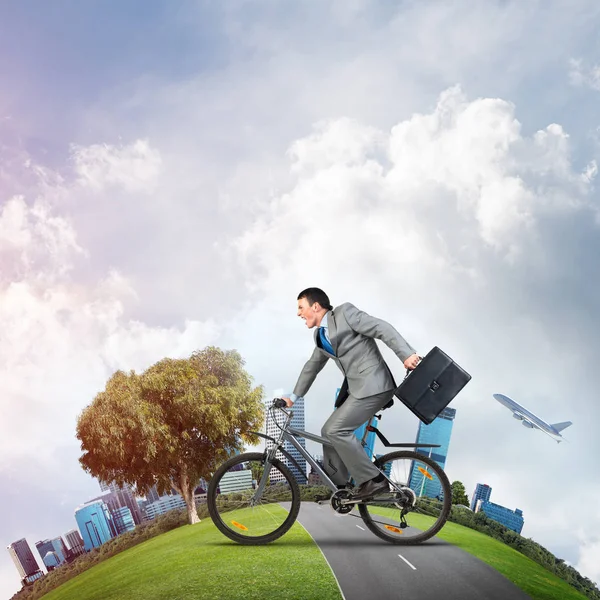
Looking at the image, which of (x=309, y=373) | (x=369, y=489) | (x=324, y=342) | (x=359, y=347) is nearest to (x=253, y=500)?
(x=369, y=489)

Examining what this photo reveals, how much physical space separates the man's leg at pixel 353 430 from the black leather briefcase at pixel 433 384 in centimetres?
32

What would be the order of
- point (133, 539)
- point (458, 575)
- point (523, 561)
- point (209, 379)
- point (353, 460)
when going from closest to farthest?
point (458, 575) < point (353, 460) < point (523, 561) < point (133, 539) < point (209, 379)

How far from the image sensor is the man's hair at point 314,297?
5895 millimetres

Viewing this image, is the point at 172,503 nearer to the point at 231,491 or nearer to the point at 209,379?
the point at 209,379

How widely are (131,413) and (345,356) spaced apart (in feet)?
20.5

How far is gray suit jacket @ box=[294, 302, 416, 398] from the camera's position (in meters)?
5.61

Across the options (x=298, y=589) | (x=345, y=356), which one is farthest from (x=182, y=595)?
(x=345, y=356)

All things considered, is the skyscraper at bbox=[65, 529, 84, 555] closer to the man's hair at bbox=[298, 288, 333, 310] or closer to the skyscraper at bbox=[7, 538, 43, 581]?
the skyscraper at bbox=[7, 538, 43, 581]

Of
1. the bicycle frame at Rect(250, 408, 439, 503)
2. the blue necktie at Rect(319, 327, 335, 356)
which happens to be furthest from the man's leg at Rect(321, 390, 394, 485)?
the blue necktie at Rect(319, 327, 335, 356)

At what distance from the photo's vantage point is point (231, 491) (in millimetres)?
5941

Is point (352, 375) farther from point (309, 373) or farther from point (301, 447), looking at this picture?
point (301, 447)

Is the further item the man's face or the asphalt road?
the man's face

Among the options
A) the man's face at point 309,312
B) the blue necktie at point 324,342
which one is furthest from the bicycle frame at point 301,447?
the man's face at point 309,312

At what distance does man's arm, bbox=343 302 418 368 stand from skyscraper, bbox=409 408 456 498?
0.81 metres
